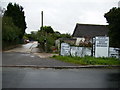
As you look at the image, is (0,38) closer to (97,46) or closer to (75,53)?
(75,53)

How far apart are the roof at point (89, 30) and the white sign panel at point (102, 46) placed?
34.9 metres

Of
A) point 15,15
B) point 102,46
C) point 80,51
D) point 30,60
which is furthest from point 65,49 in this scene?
point 15,15

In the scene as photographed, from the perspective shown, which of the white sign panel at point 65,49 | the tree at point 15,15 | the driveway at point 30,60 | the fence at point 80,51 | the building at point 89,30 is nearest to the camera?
the driveway at point 30,60

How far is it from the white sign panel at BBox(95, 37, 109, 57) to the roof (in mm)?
34896

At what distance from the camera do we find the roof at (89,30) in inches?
2298

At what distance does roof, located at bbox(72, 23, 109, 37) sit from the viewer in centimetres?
5836

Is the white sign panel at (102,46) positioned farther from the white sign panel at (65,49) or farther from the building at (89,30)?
the building at (89,30)

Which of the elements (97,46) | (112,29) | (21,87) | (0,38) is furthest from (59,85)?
(0,38)

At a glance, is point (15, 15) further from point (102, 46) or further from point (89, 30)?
point (102, 46)

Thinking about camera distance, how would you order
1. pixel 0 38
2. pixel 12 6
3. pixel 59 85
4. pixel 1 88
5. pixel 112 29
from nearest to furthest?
pixel 1 88 < pixel 59 85 < pixel 112 29 < pixel 0 38 < pixel 12 6

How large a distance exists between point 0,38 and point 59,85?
→ 34291 millimetres

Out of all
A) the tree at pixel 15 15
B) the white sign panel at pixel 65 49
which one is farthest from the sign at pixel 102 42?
the tree at pixel 15 15

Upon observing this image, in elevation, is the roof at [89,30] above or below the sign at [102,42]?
above

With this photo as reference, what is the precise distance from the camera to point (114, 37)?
19672mm
